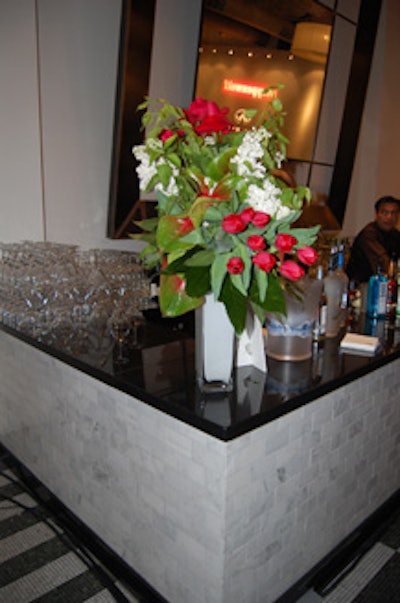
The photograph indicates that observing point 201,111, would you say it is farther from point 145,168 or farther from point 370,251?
point 370,251

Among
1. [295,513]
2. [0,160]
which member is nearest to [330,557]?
[295,513]

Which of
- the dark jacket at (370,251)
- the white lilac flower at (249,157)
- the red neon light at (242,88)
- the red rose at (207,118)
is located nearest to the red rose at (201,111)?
the red rose at (207,118)

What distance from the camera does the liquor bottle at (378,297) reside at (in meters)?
2.07

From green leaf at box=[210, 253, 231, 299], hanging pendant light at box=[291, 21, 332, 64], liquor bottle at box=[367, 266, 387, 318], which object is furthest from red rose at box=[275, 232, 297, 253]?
hanging pendant light at box=[291, 21, 332, 64]

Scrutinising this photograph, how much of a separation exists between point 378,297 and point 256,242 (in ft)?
3.93

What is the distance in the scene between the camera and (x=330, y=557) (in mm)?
1628

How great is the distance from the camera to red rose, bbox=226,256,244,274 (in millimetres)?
1070

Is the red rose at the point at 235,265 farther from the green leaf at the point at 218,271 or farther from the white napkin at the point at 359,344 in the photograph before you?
the white napkin at the point at 359,344

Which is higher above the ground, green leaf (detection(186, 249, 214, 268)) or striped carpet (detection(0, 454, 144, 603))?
green leaf (detection(186, 249, 214, 268))

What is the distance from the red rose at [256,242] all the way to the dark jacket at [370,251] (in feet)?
8.18

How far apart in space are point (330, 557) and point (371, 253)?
230 centimetres

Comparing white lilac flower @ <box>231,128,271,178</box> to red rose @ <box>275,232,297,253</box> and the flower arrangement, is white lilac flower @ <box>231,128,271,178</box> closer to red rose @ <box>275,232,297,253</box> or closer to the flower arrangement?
the flower arrangement

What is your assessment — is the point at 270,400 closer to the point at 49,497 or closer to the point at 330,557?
the point at 330,557

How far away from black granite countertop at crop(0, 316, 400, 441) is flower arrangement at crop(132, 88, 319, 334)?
246mm
